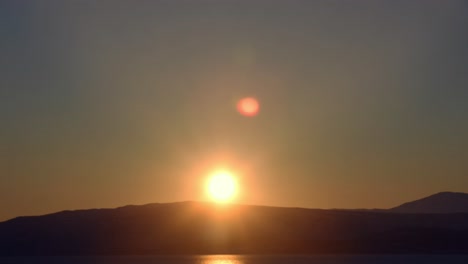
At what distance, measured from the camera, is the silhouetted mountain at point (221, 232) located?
525 feet

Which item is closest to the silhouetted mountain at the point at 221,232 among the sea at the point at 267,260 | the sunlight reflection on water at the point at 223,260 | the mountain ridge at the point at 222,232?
the mountain ridge at the point at 222,232

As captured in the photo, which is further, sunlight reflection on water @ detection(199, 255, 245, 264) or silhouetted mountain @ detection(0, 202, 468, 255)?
silhouetted mountain @ detection(0, 202, 468, 255)

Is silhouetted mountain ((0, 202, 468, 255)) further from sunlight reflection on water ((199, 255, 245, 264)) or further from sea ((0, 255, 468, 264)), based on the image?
sunlight reflection on water ((199, 255, 245, 264))

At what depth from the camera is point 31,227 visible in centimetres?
18475

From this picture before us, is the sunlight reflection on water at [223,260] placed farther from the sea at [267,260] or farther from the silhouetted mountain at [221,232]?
the silhouetted mountain at [221,232]

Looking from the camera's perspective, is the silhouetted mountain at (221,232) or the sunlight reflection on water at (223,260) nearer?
the sunlight reflection on water at (223,260)

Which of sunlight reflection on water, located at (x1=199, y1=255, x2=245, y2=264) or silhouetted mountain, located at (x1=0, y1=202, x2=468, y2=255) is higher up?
silhouetted mountain, located at (x1=0, y1=202, x2=468, y2=255)

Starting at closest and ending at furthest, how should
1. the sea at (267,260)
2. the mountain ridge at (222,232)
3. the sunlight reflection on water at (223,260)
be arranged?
the sea at (267,260)
the sunlight reflection on water at (223,260)
the mountain ridge at (222,232)

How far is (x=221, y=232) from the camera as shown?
169 meters

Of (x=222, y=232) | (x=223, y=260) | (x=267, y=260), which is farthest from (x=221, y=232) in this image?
(x=267, y=260)

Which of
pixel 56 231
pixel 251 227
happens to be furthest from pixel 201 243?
pixel 56 231

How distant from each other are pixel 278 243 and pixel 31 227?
60.8 metres

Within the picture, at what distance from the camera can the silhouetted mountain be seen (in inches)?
6304

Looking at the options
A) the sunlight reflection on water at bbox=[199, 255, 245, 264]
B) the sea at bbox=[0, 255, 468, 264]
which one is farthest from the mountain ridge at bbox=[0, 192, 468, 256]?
the sunlight reflection on water at bbox=[199, 255, 245, 264]
